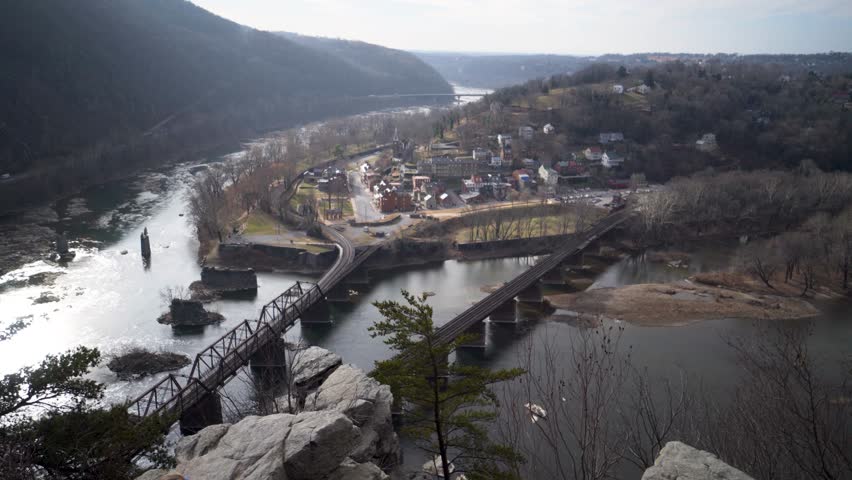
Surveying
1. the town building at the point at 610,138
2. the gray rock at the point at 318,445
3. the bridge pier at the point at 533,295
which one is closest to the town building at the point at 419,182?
the bridge pier at the point at 533,295

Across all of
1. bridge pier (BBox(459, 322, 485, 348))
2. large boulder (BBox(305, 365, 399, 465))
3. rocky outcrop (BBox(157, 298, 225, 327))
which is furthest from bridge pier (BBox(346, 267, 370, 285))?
large boulder (BBox(305, 365, 399, 465))

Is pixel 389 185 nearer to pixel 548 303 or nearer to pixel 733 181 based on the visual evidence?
pixel 548 303

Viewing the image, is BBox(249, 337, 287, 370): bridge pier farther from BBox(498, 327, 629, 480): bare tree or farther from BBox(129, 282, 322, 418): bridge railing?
BBox(498, 327, 629, 480): bare tree

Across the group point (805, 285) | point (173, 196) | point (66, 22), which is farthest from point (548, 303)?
point (66, 22)

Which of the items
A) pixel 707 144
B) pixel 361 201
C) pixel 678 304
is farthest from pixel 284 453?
pixel 707 144

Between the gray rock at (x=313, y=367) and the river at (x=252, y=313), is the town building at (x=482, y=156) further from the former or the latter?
the gray rock at (x=313, y=367)

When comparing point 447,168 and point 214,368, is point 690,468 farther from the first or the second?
point 447,168
